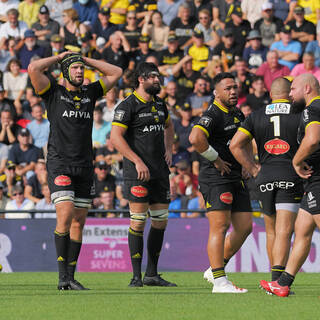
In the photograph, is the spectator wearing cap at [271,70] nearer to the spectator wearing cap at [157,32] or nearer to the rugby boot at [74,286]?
the spectator wearing cap at [157,32]

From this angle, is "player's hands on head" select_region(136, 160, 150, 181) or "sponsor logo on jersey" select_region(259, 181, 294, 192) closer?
"sponsor logo on jersey" select_region(259, 181, 294, 192)

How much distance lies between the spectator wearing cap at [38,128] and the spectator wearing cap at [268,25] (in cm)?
531

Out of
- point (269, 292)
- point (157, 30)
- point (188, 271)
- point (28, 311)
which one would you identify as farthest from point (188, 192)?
point (28, 311)

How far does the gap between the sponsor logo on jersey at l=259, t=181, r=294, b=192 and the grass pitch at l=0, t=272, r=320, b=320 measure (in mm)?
1136

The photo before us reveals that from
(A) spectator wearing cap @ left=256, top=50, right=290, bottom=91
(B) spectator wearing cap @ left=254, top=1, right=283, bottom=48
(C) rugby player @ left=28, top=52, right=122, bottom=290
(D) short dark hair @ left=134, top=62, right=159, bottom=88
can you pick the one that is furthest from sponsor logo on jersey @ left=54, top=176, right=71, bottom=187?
(B) spectator wearing cap @ left=254, top=1, right=283, bottom=48

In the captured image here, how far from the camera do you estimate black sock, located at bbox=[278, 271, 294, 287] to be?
8.73m

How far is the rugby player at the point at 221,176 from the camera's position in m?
9.66

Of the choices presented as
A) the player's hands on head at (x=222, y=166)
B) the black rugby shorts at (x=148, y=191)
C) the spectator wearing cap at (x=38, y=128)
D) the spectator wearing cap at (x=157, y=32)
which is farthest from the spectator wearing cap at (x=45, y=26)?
the player's hands on head at (x=222, y=166)

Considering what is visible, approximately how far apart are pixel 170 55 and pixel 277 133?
11471 mm

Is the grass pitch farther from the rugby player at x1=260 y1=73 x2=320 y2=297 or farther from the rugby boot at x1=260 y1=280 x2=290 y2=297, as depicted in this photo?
the rugby player at x1=260 y1=73 x2=320 y2=297

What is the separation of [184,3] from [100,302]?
1396 centimetres

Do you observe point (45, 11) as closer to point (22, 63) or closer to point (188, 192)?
point (22, 63)

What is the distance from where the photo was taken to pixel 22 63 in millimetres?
21781

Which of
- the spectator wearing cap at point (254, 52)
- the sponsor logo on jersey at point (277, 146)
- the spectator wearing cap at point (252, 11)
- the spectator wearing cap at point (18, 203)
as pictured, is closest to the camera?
the sponsor logo on jersey at point (277, 146)
